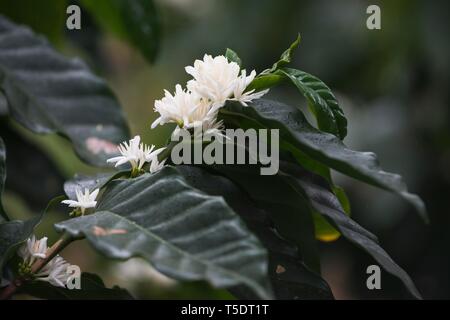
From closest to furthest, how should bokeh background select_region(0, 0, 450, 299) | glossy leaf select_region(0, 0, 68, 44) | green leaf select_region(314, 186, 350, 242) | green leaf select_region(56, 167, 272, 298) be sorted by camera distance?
1. green leaf select_region(56, 167, 272, 298)
2. green leaf select_region(314, 186, 350, 242)
3. glossy leaf select_region(0, 0, 68, 44)
4. bokeh background select_region(0, 0, 450, 299)

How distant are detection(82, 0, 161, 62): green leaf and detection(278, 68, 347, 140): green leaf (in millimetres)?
567

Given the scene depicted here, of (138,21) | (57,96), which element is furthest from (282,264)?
(138,21)

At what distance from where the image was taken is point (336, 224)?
589 mm

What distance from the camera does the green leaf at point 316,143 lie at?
1.75ft

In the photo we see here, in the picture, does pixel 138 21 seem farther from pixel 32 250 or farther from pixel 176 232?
pixel 176 232

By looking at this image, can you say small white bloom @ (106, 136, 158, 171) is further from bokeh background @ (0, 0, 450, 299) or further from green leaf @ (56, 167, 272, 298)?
bokeh background @ (0, 0, 450, 299)

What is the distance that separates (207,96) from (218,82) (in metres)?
0.01

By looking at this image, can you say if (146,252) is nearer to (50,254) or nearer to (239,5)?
(50,254)

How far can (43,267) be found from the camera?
630mm

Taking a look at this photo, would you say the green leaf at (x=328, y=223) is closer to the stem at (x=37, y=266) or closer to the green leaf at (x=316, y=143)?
the green leaf at (x=316, y=143)

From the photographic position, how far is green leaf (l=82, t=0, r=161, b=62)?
1186 millimetres

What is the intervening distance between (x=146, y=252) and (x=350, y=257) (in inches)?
79.6

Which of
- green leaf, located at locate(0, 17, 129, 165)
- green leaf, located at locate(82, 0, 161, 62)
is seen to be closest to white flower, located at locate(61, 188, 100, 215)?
green leaf, located at locate(0, 17, 129, 165)

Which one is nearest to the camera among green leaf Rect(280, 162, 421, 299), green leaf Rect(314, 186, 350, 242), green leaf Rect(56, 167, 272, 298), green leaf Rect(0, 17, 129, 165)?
green leaf Rect(56, 167, 272, 298)
